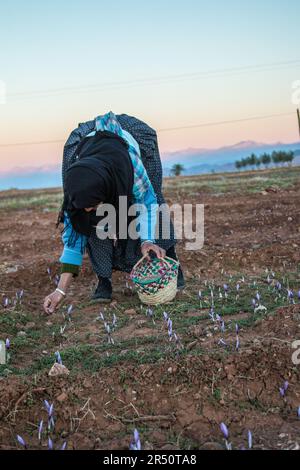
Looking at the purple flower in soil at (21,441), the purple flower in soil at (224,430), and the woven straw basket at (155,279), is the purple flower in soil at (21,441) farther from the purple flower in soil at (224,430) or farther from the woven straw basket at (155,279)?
the woven straw basket at (155,279)

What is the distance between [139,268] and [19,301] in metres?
1.26

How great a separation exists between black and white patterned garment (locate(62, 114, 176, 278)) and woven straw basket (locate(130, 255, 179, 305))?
0.15 meters

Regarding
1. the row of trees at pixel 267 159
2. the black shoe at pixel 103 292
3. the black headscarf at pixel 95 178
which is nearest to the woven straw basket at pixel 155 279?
the black shoe at pixel 103 292

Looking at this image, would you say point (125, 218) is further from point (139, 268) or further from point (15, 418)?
point (15, 418)

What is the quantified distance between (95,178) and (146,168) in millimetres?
975

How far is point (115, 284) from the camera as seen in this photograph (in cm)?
543

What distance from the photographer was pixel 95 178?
11.2ft

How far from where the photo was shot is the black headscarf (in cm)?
342

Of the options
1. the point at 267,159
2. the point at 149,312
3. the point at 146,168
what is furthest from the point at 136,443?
the point at 267,159

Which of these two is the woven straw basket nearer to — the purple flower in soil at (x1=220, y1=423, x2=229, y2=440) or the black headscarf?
the black headscarf

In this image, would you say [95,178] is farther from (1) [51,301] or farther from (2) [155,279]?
(2) [155,279]

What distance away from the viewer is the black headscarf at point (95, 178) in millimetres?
3422
